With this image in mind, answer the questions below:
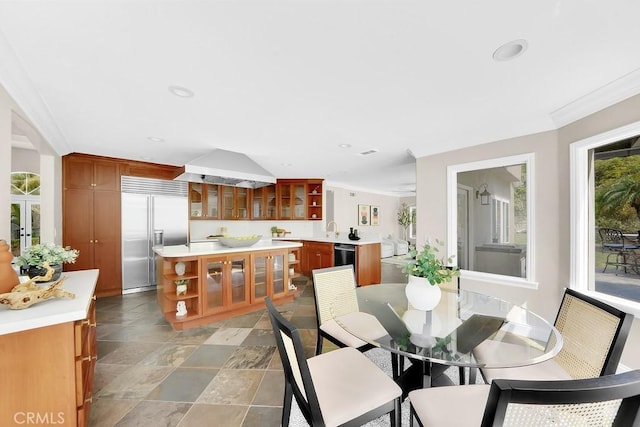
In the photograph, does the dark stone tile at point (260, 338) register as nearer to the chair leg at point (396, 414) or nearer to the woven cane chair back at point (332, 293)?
the woven cane chair back at point (332, 293)

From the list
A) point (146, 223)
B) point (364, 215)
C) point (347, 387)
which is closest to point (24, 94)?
point (146, 223)

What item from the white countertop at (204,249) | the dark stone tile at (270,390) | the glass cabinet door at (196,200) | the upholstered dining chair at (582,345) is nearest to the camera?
the upholstered dining chair at (582,345)

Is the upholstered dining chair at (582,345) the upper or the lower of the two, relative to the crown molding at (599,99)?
lower

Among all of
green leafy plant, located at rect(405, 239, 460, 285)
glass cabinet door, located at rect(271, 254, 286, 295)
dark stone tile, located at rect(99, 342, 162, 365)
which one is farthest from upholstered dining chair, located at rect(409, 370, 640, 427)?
glass cabinet door, located at rect(271, 254, 286, 295)

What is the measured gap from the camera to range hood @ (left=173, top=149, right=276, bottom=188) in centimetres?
325

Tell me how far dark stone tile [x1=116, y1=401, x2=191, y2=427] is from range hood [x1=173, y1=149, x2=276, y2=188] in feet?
7.97

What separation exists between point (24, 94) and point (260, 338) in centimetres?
286

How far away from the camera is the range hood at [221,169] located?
10.7 ft

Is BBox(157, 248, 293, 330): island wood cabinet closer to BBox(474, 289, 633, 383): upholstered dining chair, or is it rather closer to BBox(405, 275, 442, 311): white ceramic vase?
BBox(405, 275, 442, 311): white ceramic vase

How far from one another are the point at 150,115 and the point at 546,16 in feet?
9.80

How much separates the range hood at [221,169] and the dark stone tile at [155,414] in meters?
2.43

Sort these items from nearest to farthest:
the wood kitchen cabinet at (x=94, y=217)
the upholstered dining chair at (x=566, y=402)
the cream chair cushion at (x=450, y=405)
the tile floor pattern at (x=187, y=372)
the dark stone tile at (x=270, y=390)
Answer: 1. the upholstered dining chair at (x=566, y=402)
2. the cream chair cushion at (x=450, y=405)
3. the tile floor pattern at (x=187, y=372)
4. the dark stone tile at (x=270, y=390)
5. the wood kitchen cabinet at (x=94, y=217)

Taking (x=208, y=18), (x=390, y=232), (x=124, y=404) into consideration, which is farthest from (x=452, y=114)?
(x=390, y=232)

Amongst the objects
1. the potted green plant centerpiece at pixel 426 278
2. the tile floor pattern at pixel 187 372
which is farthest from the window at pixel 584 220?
the tile floor pattern at pixel 187 372
